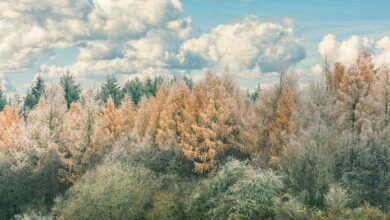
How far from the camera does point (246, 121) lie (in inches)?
1759

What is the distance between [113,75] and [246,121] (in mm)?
69014

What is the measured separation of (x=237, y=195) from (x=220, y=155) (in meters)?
12.9

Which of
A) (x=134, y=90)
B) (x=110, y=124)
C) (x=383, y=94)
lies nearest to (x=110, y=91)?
(x=134, y=90)

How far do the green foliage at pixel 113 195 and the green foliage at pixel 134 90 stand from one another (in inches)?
2380

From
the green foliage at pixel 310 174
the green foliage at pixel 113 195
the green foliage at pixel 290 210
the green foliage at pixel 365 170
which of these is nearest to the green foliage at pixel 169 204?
the green foliage at pixel 113 195

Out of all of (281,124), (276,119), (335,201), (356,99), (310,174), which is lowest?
(335,201)

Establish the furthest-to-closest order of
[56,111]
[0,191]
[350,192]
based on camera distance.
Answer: [56,111] < [0,191] < [350,192]

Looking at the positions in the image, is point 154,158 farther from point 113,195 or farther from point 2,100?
point 2,100

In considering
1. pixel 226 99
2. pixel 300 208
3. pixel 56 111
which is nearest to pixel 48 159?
pixel 56 111

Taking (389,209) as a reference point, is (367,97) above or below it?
above

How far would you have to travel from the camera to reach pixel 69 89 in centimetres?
10038

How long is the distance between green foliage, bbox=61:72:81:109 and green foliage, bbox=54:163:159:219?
5885 cm

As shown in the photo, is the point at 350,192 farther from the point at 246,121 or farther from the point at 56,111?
the point at 56,111

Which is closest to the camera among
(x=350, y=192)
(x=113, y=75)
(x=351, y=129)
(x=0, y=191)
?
(x=350, y=192)
